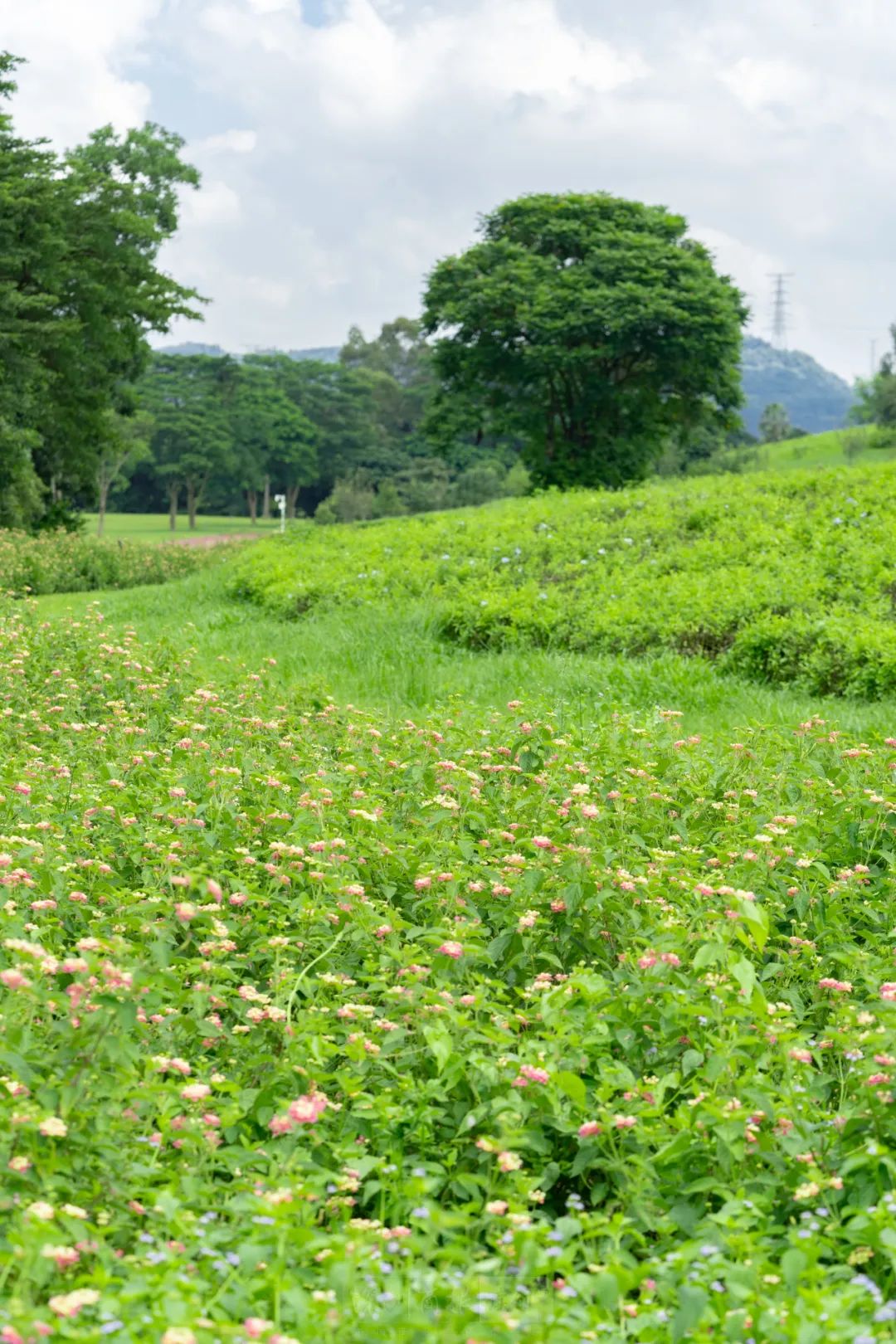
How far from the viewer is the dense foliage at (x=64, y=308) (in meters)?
23.5

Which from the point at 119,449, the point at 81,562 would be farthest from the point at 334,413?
the point at 81,562

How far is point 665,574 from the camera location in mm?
10312

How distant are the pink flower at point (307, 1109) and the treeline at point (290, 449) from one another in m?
51.8

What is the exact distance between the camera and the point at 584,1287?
1899 millimetres

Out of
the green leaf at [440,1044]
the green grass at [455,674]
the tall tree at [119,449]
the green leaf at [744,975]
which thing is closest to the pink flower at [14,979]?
the green leaf at [440,1044]

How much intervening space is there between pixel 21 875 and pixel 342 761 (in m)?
2.04

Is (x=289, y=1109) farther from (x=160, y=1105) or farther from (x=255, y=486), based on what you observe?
(x=255, y=486)

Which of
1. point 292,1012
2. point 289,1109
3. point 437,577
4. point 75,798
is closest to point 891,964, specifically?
point 292,1012

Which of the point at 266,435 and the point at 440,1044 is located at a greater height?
the point at 266,435

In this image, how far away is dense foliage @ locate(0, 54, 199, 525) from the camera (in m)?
23.5

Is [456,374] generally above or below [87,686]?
above

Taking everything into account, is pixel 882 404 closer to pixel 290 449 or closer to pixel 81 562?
pixel 290 449

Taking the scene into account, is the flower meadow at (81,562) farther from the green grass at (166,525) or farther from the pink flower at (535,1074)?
the green grass at (166,525)

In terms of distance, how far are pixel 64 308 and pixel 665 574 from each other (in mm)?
20320
